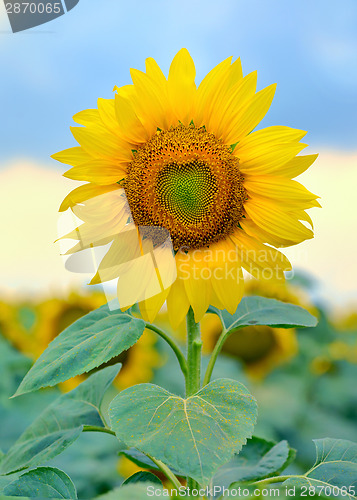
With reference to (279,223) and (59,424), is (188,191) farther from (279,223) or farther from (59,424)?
(59,424)

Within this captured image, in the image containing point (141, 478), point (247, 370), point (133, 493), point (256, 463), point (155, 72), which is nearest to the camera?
point (133, 493)

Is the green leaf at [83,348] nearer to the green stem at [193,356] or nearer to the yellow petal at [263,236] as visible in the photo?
the green stem at [193,356]

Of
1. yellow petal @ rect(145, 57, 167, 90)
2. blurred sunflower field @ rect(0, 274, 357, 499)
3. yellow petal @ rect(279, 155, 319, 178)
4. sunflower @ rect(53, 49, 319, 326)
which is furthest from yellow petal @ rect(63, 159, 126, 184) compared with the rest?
blurred sunflower field @ rect(0, 274, 357, 499)

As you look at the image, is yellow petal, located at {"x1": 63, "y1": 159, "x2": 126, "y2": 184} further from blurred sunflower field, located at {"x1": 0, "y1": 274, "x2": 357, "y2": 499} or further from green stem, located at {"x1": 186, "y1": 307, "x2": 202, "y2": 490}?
blurred sunflower field, located at {"x1": 0, "y1": 274, "x2": 357, "y2": 499}

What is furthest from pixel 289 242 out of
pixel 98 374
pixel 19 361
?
pixel 19 361

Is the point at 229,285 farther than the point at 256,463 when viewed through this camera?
No

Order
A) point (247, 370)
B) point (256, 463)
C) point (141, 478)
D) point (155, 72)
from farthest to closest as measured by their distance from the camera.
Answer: point (247, 370)
point (256, 463)
point (141, 478)
point (155, 72)

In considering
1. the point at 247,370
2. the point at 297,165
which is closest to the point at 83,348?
the point at 297,165
